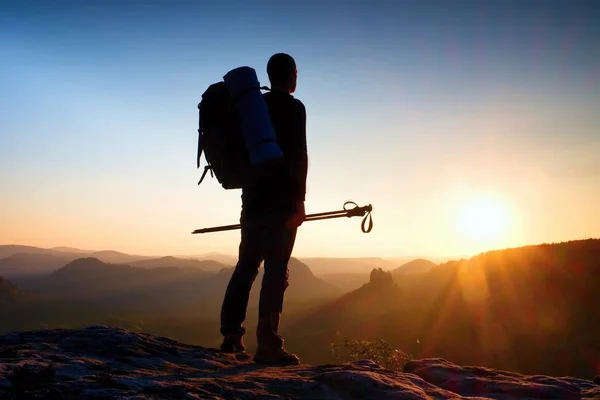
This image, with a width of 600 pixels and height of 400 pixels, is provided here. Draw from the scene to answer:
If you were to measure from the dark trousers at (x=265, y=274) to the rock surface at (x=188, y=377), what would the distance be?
0.53 metres

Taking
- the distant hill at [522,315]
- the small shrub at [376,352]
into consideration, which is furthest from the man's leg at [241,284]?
the distant hill at [522,315]

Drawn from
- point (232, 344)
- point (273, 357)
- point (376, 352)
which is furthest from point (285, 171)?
point (376, 352)

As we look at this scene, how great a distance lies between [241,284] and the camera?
614cm

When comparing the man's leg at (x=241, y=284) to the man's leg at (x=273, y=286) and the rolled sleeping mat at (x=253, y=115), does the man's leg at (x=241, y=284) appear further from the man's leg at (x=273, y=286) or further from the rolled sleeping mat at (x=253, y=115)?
the rolled sleeping mat at (x=253, y=115)

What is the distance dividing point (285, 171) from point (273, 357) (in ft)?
8.19

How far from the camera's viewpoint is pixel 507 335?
127 feet

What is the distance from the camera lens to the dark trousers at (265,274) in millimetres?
5754

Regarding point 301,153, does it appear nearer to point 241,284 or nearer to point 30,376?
point 241,284

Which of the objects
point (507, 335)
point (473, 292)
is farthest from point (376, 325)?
point (507, 335)

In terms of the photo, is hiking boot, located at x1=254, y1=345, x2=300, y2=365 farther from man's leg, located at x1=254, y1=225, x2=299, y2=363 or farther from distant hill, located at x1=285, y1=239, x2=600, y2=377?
distant hill, located at x1=285, y1=239, x2=600, y2=377

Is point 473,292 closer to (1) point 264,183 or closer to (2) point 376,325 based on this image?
(2) point 376,325

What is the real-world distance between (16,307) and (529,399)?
699 ft

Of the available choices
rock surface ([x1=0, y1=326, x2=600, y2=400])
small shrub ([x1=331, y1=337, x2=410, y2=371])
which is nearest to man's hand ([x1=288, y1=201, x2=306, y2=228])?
rock surface ([x1=0, y1=326, x2=600, y2=400])

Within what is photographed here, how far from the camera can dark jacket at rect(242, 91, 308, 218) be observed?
5789 mm
